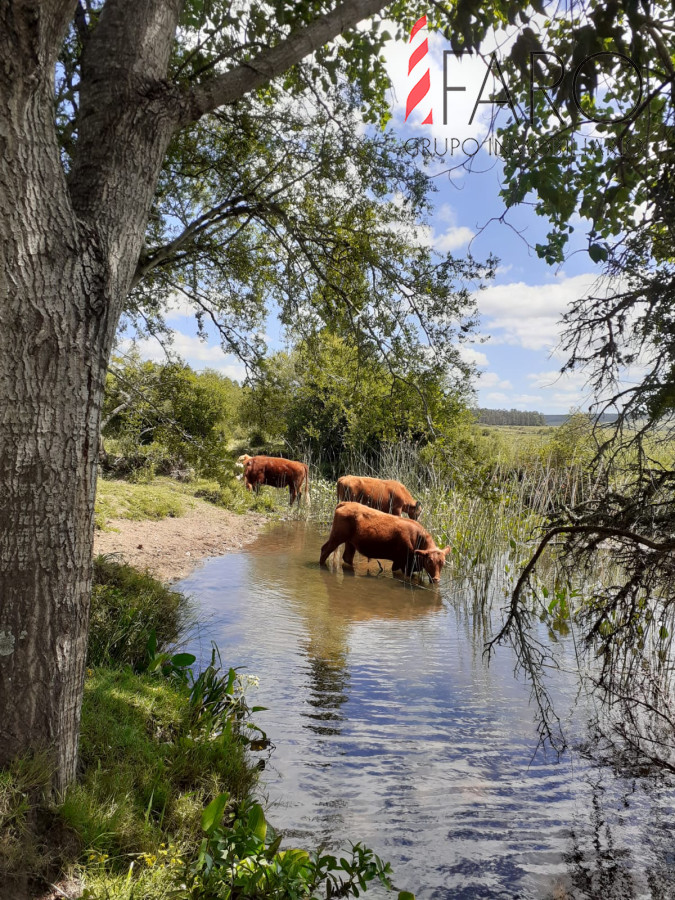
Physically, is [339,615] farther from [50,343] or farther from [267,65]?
[267,65]

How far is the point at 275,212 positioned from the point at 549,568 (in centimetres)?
746

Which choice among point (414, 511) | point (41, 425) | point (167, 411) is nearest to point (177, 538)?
point (414, 511)

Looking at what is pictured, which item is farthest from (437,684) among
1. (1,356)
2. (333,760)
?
(1,356)

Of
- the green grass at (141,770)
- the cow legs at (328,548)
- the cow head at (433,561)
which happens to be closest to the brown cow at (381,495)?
the cow legs at (328,548)

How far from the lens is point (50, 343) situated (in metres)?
2.55

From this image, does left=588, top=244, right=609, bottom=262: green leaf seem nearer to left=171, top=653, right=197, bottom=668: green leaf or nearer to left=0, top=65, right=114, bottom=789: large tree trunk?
left=0, top=65, right=114, bottom=789: large tree trunk

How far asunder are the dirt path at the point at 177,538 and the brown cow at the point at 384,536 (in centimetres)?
276

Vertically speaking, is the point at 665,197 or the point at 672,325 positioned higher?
the point at 665,197

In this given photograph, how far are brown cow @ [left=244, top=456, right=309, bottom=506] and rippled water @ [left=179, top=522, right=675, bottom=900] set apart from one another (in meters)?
9.55

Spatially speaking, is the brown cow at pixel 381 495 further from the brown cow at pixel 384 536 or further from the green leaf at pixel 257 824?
the green leaf at pixel 257 824

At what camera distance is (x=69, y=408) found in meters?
2.62

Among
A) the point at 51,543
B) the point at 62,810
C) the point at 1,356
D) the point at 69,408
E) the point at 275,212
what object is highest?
the point at 275,212

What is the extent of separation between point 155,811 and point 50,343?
2.37 metres

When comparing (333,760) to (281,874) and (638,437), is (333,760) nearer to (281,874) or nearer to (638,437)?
(281,874)
